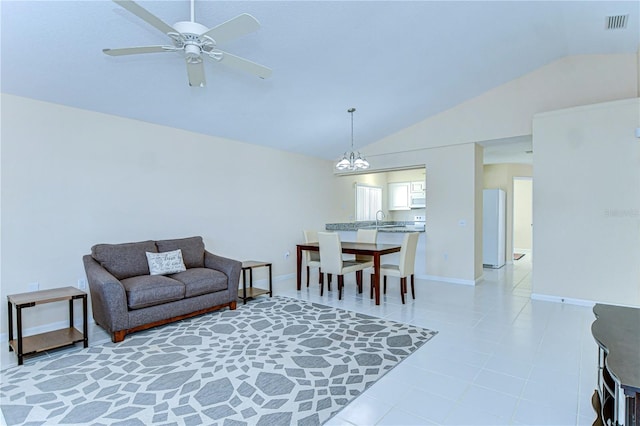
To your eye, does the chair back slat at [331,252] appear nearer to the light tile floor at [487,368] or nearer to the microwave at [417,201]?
the light tile floor at [487,368]

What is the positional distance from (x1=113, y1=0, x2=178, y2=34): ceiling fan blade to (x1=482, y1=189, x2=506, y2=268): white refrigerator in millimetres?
7086

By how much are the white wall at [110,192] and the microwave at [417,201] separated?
4097 millimetres

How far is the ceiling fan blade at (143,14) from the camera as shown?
171 centimetres

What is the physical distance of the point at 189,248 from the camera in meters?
4.41

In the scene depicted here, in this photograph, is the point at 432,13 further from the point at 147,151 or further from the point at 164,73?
the point at 147,151

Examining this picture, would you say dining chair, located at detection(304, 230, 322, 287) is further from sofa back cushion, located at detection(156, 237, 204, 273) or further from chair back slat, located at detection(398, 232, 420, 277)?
sofa back cushion, located at detection(156, 237, 204, 273)

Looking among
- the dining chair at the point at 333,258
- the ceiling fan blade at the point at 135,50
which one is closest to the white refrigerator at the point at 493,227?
the dining chair at the point at 333,258

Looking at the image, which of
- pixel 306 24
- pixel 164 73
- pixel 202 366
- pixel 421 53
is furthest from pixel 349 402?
pixel 421 53

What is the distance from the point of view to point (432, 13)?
3207 mm

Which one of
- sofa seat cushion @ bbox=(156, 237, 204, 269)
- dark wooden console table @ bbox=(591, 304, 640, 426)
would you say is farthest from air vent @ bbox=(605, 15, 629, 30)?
sofa seat cushion @ bbox=(156, 237, 204, 269)

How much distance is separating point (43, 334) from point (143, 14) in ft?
10.6

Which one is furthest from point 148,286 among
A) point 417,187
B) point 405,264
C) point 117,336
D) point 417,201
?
point 417,187

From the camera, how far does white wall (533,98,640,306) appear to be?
4.02 m

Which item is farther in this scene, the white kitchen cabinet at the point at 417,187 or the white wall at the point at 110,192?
the white kitchen cabinet at the point at 417,187
